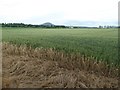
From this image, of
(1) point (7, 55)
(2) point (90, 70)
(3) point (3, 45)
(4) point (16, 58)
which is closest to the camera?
(2) point (90, 70)

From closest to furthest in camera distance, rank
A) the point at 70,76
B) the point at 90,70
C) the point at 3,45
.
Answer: the point at 70,76 < the point at 90,70 < the point at 3,45

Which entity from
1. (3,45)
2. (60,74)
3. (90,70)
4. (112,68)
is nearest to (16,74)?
(60,74)

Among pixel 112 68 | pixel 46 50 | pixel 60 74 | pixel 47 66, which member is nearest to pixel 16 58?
pixel 46 50

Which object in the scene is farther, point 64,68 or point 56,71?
point 64,68

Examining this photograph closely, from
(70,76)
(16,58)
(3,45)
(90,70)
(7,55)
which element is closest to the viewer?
(70,76)

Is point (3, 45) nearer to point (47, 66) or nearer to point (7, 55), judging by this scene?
point (7, 55)

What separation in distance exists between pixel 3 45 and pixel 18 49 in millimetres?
2066

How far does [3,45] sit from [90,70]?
660cm

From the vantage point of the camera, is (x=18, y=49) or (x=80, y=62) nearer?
(x=80, y=62)

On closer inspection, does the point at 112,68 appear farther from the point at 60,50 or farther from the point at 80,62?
the point at 60,50

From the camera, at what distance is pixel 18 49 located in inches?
522

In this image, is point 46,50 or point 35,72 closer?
point 35,72

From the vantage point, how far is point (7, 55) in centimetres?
1270

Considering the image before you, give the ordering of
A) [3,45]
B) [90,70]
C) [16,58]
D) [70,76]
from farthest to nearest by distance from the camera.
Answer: [3,45], [16,58], [90,70], [70,76]
